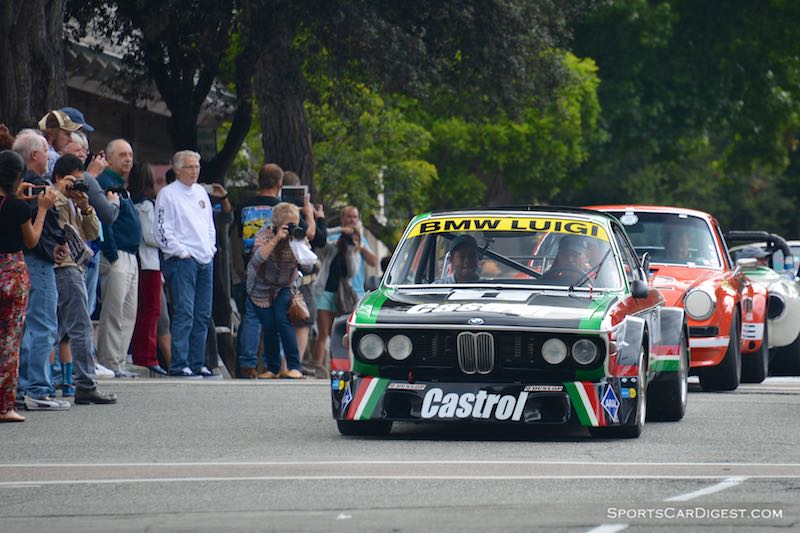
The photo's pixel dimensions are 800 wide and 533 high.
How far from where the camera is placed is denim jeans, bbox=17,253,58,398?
12594 mm

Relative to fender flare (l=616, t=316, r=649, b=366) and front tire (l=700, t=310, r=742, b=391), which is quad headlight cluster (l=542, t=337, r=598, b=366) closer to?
fender flare (l=616, t=316, r=649, b=366)

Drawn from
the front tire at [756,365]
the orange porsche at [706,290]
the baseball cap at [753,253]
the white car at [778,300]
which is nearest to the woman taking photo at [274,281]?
the orange porsche at [706,290]

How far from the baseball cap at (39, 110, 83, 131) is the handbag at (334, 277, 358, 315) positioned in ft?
20.6

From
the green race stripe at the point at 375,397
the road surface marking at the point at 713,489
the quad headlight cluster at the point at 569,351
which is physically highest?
the quad headlight cluster at the point at 569,351

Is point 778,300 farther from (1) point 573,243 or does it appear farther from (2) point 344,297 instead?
(1) point 573,243

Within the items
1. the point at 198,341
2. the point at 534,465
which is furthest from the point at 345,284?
the point at 534,465

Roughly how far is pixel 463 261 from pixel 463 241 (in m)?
0.17

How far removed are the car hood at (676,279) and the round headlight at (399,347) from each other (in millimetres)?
4774

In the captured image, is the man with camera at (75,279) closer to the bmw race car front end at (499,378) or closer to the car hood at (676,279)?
the bmw race car front end at (499,378)

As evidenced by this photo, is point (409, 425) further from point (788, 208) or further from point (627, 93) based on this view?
point (788, 208)

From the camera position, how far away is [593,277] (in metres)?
12.0

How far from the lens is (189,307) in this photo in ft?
53.2

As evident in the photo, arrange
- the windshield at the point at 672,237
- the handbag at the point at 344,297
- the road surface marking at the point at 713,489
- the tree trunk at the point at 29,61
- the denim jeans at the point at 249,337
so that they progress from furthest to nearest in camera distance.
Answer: the handbag at the point at 344,297, the denim jeans at the point at 249,337, the tree trunk at the point at 29,61, the windshield at the point at 672,237, the road surface marking at the point at 713,489

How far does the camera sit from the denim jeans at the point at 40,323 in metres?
12.6
